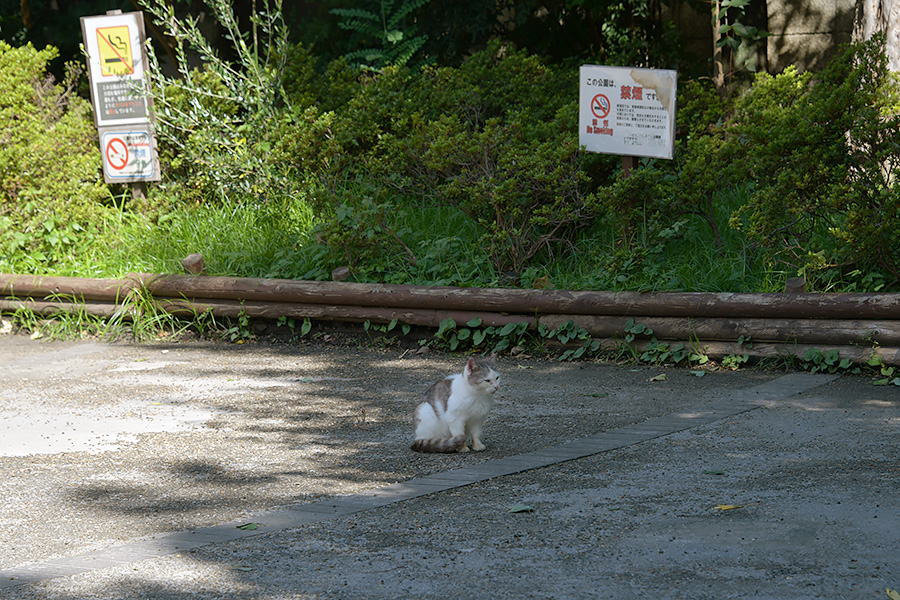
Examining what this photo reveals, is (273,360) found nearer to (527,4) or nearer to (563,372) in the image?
(563,372)

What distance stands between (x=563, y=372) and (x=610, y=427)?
146cm

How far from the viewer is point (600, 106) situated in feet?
25.7

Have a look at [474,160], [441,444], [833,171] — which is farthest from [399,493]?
[474,160]

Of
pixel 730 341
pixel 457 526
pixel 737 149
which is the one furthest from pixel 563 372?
pixel 457 526

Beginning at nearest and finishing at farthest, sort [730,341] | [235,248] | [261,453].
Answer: [261,453]
[730,341]
[235,248]

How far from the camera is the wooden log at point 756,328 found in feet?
21.2

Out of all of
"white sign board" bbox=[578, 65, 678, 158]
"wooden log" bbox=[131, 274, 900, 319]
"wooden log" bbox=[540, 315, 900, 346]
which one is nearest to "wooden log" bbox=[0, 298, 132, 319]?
"wooden log" bbox=[131, 274, 900, 319]

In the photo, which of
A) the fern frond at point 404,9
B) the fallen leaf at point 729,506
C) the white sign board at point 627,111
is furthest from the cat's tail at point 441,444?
the fern frond at point 404,9

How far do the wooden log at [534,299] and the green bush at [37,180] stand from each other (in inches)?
72.3

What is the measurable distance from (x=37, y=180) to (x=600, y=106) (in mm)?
6052

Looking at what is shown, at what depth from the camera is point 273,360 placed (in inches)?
308

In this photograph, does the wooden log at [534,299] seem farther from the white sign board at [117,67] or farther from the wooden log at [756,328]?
the white sign board at [117,67]

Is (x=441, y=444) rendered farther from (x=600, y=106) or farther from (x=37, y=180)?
(x=37, y=180)

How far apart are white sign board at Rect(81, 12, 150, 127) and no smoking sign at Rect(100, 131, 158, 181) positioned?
0.51 ft
